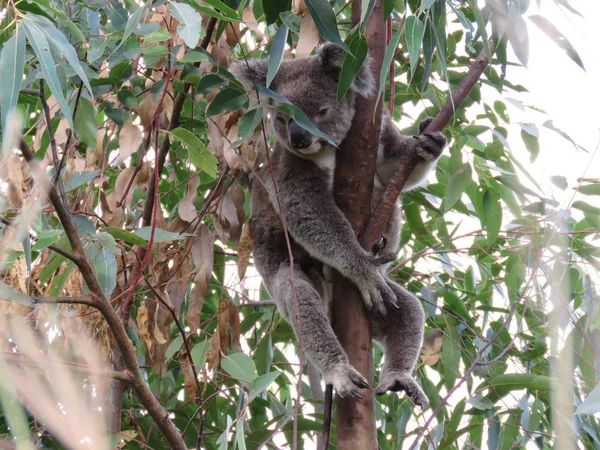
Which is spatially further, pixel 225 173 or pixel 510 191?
pixel 510 191

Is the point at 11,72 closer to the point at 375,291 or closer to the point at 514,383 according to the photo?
the point at 375,291

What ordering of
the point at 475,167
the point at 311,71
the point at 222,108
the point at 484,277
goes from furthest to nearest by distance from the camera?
the point at 484,277 < the point at 311,71 < the point at 475,167 < the point at 222,108

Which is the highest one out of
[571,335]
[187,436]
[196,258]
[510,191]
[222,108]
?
[510,191]

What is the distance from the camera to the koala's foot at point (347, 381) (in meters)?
1.85

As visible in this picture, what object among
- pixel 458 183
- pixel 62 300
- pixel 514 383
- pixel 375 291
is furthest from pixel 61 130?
pixel 514 383

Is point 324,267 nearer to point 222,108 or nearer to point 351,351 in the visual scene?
point 351,351

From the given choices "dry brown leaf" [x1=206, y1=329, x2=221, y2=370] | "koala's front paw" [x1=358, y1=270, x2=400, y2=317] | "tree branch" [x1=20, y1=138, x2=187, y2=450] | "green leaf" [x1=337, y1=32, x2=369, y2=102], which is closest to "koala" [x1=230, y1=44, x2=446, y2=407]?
"koala's front paw" [x1=358, y1=270, x2=400, y2=317]

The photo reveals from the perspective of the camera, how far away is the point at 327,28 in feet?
5.22

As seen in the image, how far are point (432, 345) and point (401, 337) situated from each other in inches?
6.4

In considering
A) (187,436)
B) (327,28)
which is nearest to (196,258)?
(187,436)

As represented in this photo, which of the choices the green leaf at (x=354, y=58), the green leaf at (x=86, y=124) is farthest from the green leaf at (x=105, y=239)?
the green leaf at (x=354, y=58)

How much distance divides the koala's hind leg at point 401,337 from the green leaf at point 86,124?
44.8 inches

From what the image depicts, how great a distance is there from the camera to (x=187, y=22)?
1451 millimetres

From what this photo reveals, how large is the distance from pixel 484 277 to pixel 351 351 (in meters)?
1.14
